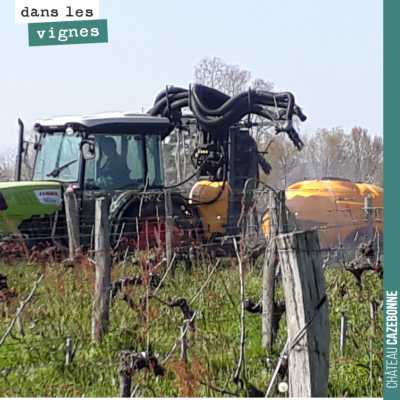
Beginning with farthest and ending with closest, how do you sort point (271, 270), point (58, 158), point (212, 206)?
point (212, 206) → point (58, 158) → point (271, 270)

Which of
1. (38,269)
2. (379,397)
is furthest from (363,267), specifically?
(38,269)

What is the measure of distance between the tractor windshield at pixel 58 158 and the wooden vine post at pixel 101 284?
4.54 metres

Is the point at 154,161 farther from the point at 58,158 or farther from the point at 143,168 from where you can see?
the point at 58,158

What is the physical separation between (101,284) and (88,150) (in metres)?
4.52

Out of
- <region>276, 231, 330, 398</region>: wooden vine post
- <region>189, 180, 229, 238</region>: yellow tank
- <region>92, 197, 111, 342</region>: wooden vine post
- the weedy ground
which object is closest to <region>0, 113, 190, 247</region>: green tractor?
<region>189, 180, 229, 238</region>: yellow tank

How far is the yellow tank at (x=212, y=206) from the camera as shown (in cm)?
1135

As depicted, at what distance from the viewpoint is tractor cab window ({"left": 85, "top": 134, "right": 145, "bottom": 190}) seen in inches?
411

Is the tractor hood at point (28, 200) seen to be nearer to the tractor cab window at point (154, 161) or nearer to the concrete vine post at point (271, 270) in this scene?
the tractor cab window at point (154, 161)

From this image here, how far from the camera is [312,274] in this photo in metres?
3.39

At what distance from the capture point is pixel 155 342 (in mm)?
5715

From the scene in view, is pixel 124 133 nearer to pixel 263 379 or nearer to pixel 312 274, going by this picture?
pixel 263 379

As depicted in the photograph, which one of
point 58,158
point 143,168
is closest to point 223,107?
point 143,168

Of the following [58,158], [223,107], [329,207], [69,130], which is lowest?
[329,207]

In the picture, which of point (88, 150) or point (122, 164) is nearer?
point (88, 150)
